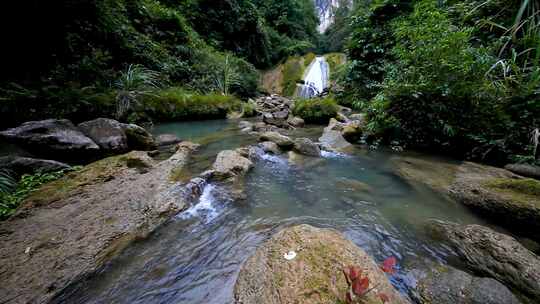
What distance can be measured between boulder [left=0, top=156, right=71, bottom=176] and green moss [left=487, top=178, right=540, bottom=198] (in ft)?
16.8

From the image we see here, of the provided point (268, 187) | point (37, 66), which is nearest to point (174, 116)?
point (37, 66)

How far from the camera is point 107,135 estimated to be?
3559mm

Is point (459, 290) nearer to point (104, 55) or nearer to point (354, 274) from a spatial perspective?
point (354, 274)

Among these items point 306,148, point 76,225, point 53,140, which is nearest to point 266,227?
point 76,225

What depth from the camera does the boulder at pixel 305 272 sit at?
1.12 m

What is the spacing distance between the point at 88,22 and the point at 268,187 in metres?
7.31

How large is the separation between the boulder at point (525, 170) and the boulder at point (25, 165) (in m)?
5.98

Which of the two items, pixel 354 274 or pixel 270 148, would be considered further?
pixel 270 148

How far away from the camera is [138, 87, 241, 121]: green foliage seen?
21.9 feet

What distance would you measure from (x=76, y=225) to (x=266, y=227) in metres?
1.62

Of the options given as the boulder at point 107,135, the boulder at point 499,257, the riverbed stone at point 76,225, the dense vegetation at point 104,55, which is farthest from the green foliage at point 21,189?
the boulder at point 499,257

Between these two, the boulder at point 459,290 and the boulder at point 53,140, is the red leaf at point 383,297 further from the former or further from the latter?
the boulder at point 53,140

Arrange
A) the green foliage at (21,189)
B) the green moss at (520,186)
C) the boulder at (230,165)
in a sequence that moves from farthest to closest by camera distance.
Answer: the boulder at (230,165)
the green moss at (520,186)
the green foliage at (21,189)

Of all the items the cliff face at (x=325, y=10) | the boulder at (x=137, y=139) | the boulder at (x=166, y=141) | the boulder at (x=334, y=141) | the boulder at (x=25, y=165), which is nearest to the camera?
the boulder at (x=25, y=165)
